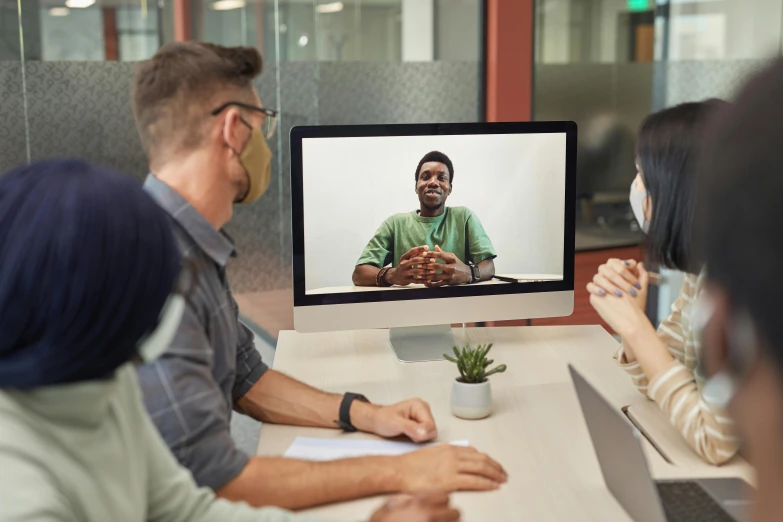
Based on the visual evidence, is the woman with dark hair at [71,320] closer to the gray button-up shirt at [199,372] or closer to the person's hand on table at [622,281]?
the gray button-up shirt at [199,372]

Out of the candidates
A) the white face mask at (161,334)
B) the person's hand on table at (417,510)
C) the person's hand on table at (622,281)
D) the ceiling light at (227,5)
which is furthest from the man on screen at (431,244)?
the ceiling light at (227,5)

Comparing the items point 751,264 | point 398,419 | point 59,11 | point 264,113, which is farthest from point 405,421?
point 59,11

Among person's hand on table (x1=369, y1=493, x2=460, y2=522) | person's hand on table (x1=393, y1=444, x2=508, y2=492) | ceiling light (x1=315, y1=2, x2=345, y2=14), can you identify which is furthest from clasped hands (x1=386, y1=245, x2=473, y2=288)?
ceiling light (x1=315, y1=2, x2=345, y2=14)

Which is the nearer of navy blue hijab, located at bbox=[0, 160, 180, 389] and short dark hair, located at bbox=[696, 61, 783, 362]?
short dark hair, located at bbox=[696, 61, 783, 362]

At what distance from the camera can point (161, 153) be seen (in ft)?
5.41

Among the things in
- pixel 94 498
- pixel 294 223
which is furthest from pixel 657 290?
pixel 94 498

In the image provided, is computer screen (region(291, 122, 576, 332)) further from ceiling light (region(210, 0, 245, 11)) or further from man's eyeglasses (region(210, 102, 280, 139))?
ceiling light (region(210, 0, 245, 11))

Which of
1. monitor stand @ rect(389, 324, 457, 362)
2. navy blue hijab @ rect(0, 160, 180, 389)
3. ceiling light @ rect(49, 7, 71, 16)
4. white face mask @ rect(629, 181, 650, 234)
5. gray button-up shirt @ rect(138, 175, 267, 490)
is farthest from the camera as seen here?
ceiling light @ rect(49, 7, 71, 16)

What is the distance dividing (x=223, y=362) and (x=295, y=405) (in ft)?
0.93

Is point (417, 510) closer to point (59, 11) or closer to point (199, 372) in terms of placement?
point (199, 372)

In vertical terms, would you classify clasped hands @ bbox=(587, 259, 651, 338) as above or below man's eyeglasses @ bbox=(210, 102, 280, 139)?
below

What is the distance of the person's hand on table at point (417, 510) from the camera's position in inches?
47.0

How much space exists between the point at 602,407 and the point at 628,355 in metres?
0.61

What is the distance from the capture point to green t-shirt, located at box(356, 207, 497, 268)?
2068mm
